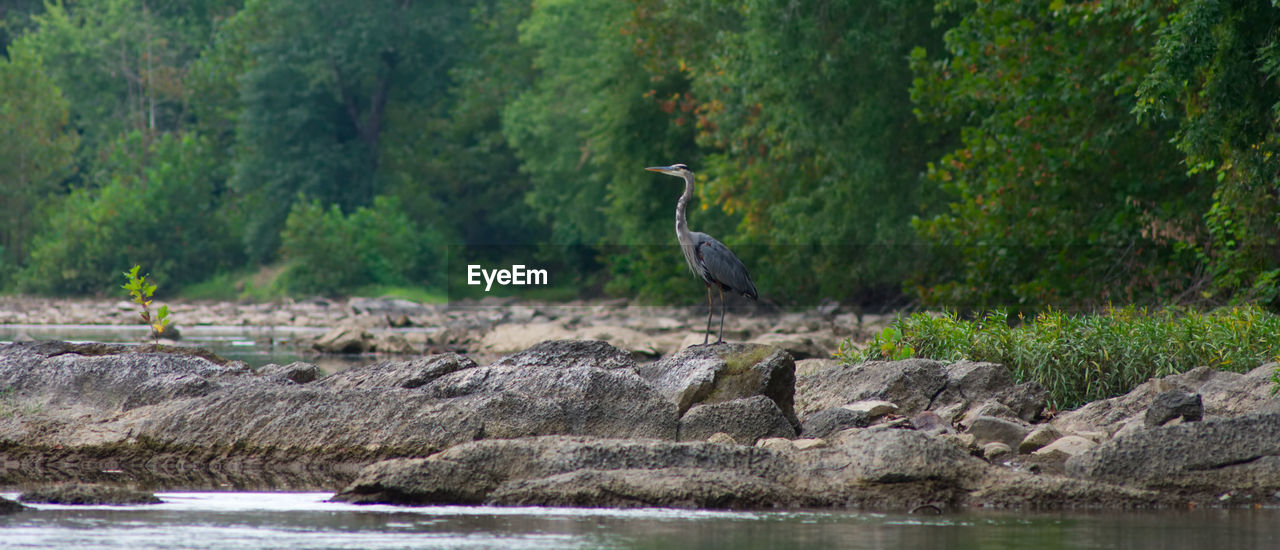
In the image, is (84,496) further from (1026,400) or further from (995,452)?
(1026,400)

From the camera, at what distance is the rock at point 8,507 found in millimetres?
8844

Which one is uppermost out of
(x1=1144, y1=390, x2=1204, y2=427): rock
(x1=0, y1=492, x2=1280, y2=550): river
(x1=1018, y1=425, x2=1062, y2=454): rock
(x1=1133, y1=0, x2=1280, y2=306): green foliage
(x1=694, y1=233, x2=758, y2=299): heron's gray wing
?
(x1=1133, y1=0, x2=1280, y2=306): green foliage

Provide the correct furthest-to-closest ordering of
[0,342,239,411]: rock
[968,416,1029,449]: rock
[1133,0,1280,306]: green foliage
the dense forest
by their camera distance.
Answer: the dense forest, [1133,0,1280,306]: green foliage, [0,342,239,411]: rock, [968,416,1029,449]: rock

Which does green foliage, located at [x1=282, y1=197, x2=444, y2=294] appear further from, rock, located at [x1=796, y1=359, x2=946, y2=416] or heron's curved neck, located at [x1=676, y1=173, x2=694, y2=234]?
rock, located at [x1=796, y1=359, x2=946, y2=416]

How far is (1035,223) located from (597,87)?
21.0 metres

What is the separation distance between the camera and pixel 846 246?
104 feet

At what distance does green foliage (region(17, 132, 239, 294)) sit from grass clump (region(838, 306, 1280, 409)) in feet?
146

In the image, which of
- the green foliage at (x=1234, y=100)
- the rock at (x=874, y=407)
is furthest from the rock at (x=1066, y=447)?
the green foliage at (x=1234, y=100)

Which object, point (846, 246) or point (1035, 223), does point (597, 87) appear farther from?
point (1035, 223)

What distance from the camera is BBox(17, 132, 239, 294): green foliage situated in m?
53.5

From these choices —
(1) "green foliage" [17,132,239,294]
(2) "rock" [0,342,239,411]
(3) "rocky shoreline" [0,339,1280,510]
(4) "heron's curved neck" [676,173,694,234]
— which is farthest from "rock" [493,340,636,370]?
(1) "green foliage" [17,132,239,294]

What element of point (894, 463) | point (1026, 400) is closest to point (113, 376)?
point (894, 463)

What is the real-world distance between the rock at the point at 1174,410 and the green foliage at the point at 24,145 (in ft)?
172

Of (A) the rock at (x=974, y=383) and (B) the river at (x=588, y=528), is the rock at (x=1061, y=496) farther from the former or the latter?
(A) the rock at (x=974, y=383)
